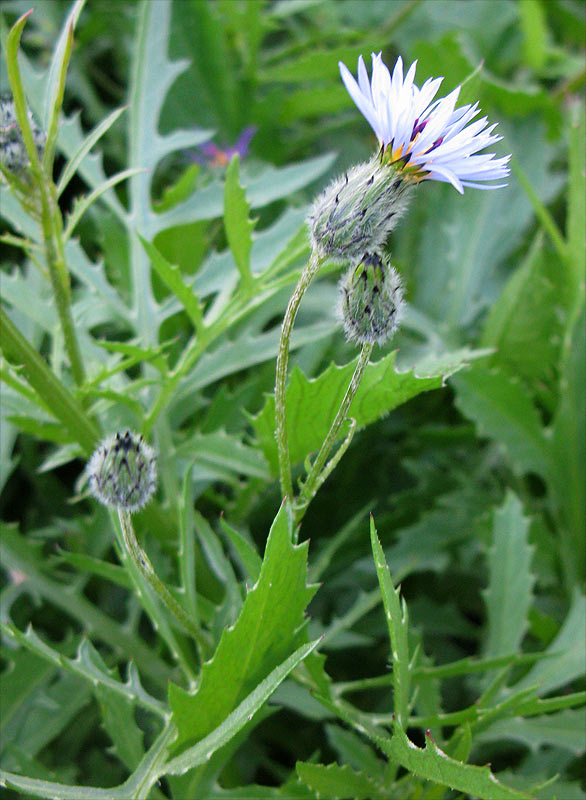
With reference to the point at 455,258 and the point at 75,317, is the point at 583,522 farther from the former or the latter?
the point at 75,317

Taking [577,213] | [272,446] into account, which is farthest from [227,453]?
[577,213]

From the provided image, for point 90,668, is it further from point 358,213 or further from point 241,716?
point 358,213

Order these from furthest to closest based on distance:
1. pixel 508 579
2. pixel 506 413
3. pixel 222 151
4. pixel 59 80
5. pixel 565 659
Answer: pixel 222 151 < pixel 506 413 < pixel 508 579 < pixel 565 659 < pixel 59 80

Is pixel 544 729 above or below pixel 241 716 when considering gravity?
below


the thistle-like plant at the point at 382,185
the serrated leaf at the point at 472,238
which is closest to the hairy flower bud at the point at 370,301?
the thistle-like plant at the point at 382,185

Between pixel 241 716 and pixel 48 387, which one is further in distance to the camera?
pixel 48 387
